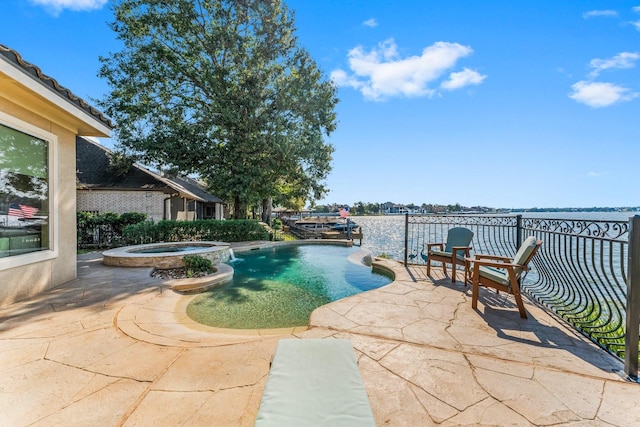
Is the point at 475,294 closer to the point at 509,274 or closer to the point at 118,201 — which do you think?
the point at 509,274

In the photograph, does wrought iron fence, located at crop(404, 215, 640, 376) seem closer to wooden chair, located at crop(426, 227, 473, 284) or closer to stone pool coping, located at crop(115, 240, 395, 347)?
wooden chair, located at crop(426, 227, 473, 284)

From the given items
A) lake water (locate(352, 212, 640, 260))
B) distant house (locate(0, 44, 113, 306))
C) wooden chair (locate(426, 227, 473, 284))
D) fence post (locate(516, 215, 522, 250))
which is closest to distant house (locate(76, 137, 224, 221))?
distant house (locate(0, 44, 113, 306))

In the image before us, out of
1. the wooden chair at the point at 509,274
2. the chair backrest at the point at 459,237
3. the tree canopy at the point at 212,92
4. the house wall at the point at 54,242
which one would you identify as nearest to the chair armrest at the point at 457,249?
the chair backrest at the point at 459,237

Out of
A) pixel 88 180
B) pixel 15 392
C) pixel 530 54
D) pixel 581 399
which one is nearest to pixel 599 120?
pixel 530 54

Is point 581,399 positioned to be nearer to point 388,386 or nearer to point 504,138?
point 388,386

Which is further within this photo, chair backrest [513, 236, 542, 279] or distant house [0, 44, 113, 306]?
distant house [0, 44, 113, 306]

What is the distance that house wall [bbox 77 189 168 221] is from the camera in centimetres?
1350

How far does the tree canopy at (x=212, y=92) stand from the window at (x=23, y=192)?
29.3 feet

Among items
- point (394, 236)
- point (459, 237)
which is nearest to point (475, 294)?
point (459, 237)

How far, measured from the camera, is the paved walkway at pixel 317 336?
1801 millimetres

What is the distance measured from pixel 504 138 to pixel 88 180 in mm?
21871

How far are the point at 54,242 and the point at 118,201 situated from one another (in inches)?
421

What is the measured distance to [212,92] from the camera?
1366cm

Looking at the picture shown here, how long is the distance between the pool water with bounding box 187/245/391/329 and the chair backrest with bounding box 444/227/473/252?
5.50 feet
